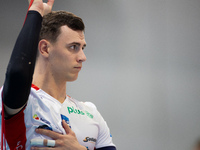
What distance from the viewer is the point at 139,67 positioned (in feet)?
8.45

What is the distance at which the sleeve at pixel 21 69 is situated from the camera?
624 mm

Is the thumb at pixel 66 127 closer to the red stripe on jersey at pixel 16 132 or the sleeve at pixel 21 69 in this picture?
the red stripe on jersey at pixel 16 132

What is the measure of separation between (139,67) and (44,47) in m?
1.62

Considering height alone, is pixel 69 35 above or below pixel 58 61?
above

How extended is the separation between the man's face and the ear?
2 centimetres

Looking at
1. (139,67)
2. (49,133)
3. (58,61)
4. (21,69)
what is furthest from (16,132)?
(139,67)

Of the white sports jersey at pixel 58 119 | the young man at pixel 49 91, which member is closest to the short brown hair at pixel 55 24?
the young man at pixel 49 91

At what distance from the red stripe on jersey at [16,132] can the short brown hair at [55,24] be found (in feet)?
1.54

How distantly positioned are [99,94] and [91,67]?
0.29m

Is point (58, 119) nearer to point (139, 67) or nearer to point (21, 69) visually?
point (21, 69)

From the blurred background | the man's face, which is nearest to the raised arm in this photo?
the man's face

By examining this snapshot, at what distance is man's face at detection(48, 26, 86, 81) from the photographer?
3.56ft

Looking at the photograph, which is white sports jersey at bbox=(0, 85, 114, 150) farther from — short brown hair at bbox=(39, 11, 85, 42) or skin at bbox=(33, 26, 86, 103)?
short brown hair at bbox=(39, 11, 85, 42)

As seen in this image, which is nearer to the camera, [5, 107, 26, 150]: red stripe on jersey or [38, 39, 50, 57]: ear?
[5, 107, 26, 150]: red stripe on jersey
